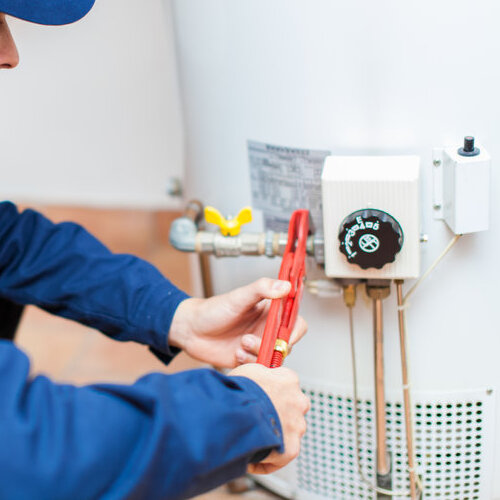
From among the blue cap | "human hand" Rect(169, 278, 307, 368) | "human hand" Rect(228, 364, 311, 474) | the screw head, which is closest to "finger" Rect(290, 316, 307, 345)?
"human hand" Rect(169, 278, 307, 368)

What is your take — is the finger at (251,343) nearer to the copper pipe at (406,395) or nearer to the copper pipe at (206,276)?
the copper pipe at (406,395)

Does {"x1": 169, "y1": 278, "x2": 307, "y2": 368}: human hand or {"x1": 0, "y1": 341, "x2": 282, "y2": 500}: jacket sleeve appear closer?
{"x1": 0, "y1": 341, "x2": 282, "y2": 500}: jacket sleeve

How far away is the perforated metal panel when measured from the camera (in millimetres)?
894

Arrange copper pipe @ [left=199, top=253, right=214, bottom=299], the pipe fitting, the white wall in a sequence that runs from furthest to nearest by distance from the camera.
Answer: the white wall → copper pipe @ [left=199, top=253, right=214, bottom=299] → the pipe fitting

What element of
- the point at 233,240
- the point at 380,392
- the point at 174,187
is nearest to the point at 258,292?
the point at 233,240

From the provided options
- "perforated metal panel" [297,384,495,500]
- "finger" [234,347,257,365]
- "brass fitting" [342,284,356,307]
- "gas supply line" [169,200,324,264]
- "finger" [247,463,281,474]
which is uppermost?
"gas supply line" [169,200,324,264]

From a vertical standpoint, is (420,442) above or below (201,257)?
below

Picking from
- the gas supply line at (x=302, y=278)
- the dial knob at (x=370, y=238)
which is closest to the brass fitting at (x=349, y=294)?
the gas supply line at (x=302, y=278)

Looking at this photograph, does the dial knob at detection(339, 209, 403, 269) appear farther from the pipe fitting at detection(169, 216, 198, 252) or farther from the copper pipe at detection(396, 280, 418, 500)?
the pipe fitting at detection(169, 216, 198, 252)

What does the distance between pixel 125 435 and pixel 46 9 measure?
1.29 feet

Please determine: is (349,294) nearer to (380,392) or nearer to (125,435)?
(380,392)

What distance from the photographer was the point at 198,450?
540 millimetres

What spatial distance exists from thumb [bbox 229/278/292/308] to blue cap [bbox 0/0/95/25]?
310 millimetres

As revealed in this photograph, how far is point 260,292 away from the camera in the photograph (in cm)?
73
